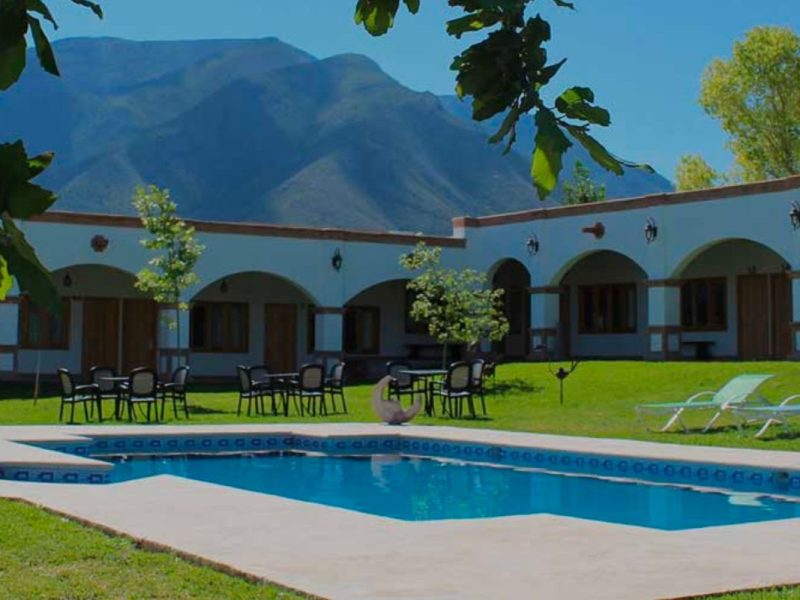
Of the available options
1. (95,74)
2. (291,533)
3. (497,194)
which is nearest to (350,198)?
(497,194)

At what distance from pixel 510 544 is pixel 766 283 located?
1992 centimetres

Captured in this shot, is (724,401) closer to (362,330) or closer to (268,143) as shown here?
(362,330)

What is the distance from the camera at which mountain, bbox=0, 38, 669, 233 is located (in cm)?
11475

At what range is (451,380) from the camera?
58.5 feet

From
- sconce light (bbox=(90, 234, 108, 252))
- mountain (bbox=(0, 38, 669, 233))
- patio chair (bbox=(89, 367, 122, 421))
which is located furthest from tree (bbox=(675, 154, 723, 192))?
mountain (bbox=(0, 38, 669, 233))

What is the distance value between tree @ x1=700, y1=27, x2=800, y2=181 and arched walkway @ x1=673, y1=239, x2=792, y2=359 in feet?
44.8

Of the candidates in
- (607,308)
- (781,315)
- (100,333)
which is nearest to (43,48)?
(781,315)

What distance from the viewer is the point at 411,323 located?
103 ft

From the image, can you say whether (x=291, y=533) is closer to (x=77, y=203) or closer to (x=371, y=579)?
(x=371, y=579)

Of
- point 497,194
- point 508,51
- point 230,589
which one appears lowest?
point 230,589

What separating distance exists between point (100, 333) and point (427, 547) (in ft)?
71.1

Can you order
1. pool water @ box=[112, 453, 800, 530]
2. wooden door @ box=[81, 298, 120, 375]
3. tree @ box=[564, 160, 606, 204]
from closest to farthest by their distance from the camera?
pool water @ box=[112, 453, 800, 530] < wooden door @ box=[81, 298, 120, 375] < tree @ box=[564, 160, 606, 204]

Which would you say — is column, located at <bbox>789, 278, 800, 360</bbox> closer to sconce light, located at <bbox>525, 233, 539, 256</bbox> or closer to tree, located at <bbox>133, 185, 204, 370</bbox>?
sconce light, located at <bbox>525, 233, 539, 256</bbox>

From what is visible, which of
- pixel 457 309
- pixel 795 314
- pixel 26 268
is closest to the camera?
pixel 26 268
